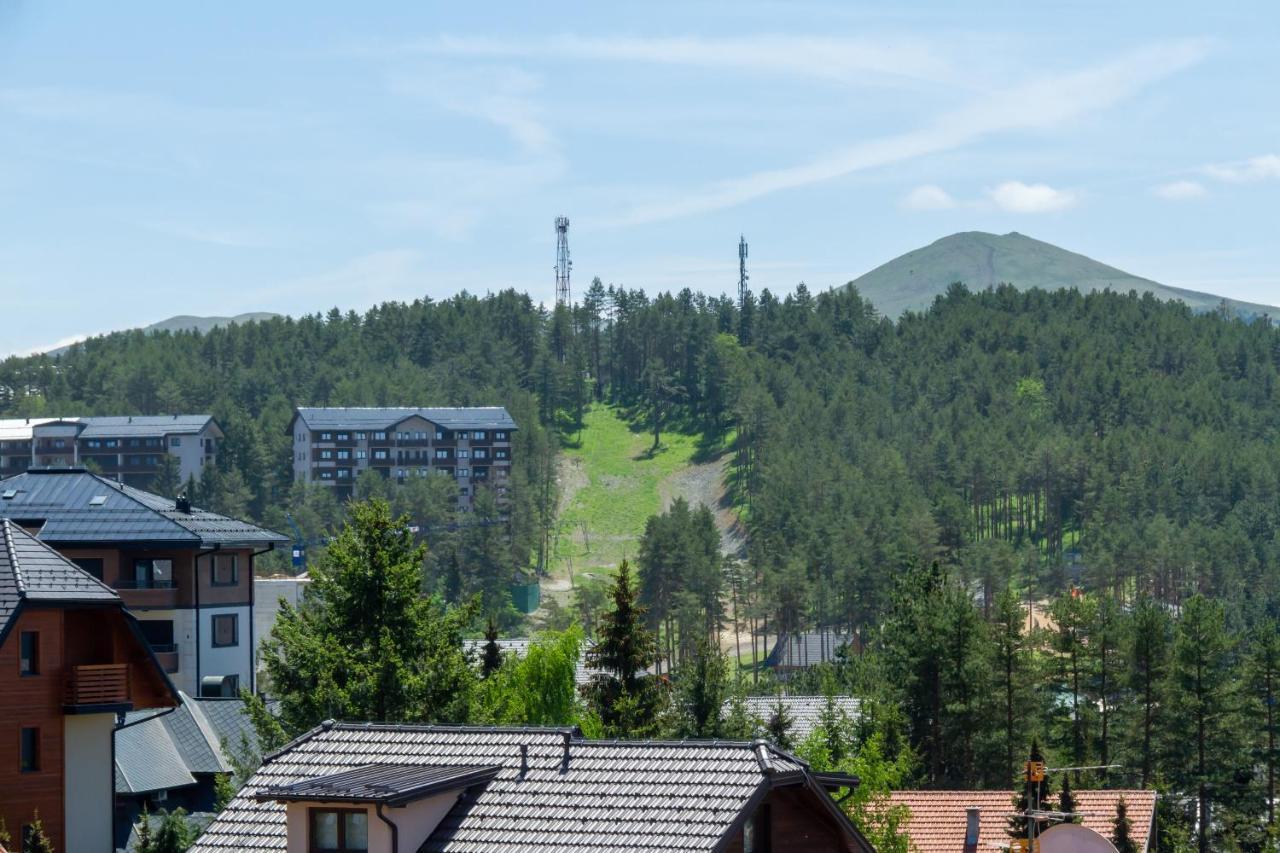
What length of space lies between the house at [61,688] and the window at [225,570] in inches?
1091

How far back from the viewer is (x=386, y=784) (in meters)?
23.8

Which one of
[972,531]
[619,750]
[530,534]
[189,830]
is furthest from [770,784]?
[530,534]

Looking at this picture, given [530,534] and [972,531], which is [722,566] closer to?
[972,531]

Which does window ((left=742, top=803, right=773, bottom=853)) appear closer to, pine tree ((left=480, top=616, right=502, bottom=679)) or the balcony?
the balcony

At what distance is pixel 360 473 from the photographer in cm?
19850

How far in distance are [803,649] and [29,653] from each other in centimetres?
11053

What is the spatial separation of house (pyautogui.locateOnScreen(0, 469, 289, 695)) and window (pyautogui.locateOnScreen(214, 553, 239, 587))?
4 cm

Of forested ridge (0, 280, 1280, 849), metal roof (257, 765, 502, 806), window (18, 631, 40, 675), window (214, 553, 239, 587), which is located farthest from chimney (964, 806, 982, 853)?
window (214, 553, 239, 587)

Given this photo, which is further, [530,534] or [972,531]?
[530,534]

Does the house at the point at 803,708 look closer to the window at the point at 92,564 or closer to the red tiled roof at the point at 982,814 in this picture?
the red tiled roof at the point at 982,814

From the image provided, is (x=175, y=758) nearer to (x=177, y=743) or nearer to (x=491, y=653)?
(x=177, y=743)

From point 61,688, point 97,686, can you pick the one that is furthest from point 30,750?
point 97,686

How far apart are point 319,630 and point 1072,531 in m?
145

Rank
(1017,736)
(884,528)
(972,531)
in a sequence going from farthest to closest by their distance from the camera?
1. (972,531)
2. (884,528)
3. (1017,736)
